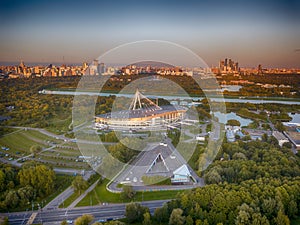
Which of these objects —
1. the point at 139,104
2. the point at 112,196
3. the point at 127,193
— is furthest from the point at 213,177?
the point at 139,104

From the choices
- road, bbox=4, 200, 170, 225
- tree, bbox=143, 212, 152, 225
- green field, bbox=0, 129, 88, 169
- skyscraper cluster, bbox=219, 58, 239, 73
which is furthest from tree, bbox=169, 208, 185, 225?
skyscraper cluster, bbox=219, 58, 239, 73

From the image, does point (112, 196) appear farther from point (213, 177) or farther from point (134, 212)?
point (213, 177)

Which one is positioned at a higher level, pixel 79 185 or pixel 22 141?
pixel 22 141

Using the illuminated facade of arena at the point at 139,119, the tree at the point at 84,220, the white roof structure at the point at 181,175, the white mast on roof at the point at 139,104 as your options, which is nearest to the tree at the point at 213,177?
the white roof structure at the point at 181,175

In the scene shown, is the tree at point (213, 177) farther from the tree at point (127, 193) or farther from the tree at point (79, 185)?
the tree at point (79, 185)

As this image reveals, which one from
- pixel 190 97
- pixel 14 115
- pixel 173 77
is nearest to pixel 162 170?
pixel 14 115

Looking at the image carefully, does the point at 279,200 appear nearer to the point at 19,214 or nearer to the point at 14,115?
the point at 19,214

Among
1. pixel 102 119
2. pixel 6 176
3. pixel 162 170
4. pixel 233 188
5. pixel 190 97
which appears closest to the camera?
pixel 233 188
